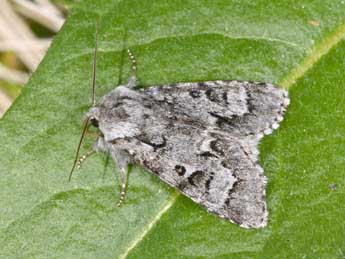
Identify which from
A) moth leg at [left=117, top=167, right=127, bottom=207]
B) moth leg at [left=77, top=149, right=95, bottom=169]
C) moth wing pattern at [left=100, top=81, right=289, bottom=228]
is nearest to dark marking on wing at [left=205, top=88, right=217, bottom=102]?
moth wing pattern at [left=100, top=81, right=289, bottom=228]

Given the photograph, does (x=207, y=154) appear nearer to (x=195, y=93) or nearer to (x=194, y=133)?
(x=194, y=133)

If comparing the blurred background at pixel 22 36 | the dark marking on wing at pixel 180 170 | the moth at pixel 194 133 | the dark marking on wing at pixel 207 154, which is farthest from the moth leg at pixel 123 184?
the blurred background at pixel 22 36

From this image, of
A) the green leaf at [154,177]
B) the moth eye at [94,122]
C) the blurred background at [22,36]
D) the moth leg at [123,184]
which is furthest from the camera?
the blurred background at [22,36]

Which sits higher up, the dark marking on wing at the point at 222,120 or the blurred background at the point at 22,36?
the blurred background at the point at 22,36

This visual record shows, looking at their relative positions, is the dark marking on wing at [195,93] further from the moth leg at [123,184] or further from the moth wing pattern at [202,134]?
the moth leg at [123,184]

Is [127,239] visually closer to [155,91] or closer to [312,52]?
[155,91]

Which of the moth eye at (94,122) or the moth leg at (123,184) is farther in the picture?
the moth eye at (94,122)

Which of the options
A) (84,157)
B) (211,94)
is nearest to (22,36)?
(84,157)
